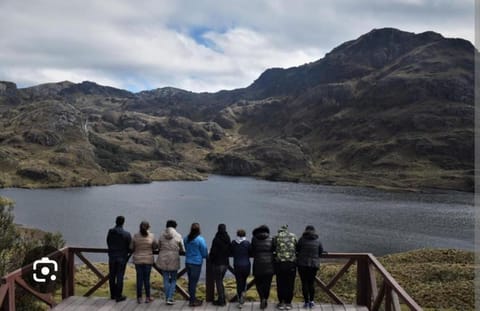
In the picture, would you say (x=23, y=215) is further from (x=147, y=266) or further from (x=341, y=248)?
(x=147, y=266)

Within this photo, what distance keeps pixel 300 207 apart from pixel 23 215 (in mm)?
68193

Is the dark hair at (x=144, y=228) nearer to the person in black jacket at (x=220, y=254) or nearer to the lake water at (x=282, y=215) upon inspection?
the person in black jacket at (x=220, y=254)

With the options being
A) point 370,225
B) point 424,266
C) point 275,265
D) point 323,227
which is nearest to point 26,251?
point 275,265

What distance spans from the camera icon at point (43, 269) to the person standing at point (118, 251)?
183 centimetres

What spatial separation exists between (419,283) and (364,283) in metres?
21.2

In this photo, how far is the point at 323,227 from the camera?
98.7 meters

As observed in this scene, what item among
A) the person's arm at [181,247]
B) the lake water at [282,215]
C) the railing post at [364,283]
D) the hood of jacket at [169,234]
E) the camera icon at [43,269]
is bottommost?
the lake water at [282,215]

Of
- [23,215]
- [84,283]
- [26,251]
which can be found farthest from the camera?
[23,215]

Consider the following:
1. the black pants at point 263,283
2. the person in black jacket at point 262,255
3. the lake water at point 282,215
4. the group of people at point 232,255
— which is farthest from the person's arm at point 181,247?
the lake water at point 282,215

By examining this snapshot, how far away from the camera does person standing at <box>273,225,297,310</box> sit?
631 inches

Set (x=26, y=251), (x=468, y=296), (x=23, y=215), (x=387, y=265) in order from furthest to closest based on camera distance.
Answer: (x=23, y=215) → (x=387, y=265) → (x=468, y=296) → (x=26, y=251)

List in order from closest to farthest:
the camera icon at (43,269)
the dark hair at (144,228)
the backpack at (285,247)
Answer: the camera icon at (43,269) < the backpack at (285,247) < the dark hair at (144,228)

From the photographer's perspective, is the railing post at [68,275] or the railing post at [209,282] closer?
the railing post at [209,282]

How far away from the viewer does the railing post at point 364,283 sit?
16875mm
